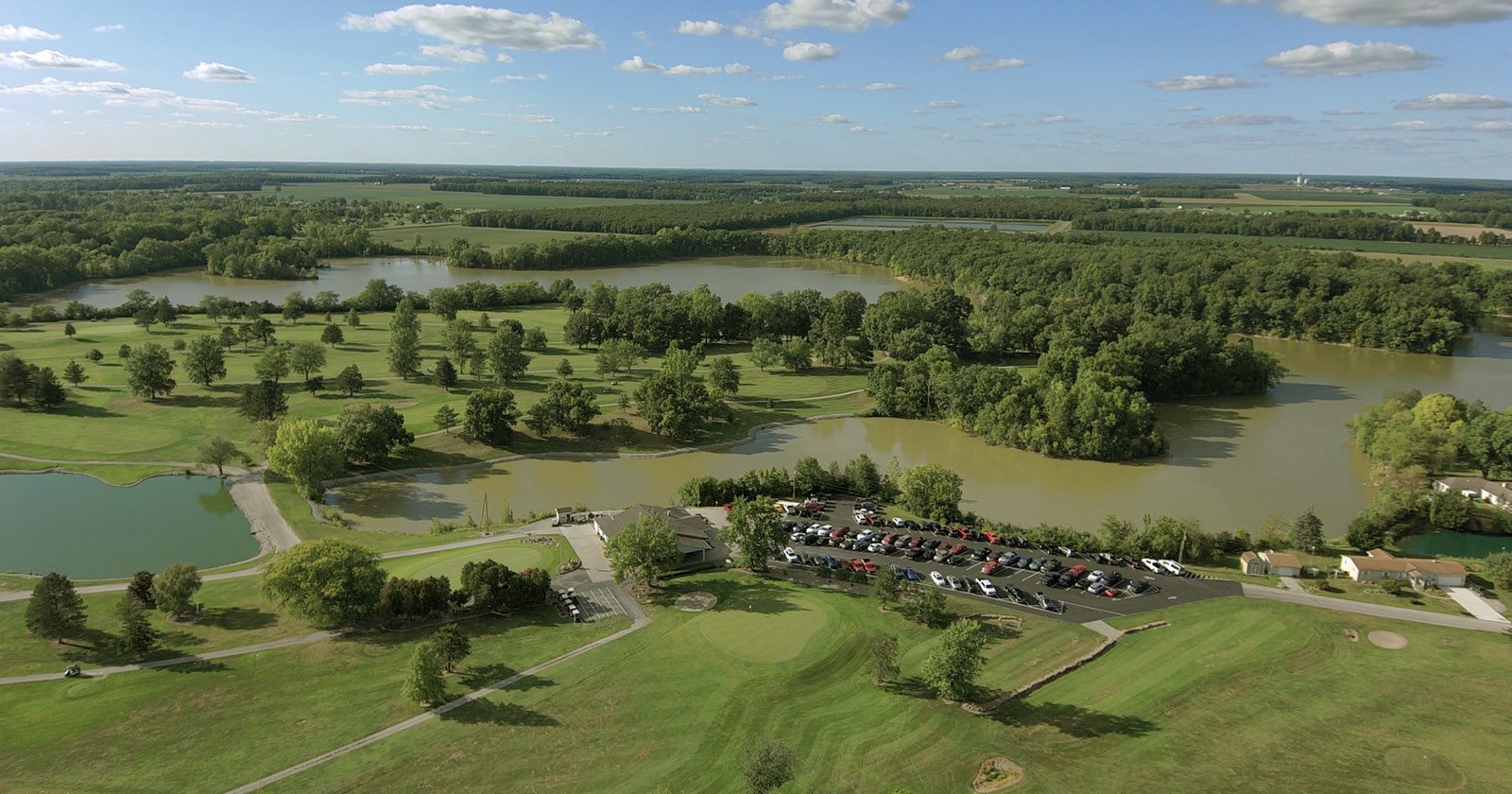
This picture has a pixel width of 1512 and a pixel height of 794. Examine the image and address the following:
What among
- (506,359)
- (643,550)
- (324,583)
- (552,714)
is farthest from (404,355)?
(552,714)

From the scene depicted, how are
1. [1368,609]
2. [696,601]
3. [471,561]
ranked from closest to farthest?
[1368,609] < [696,601] < [471,561]

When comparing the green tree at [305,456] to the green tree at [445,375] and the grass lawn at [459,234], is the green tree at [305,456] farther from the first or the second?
the grass lawn at [459,234]

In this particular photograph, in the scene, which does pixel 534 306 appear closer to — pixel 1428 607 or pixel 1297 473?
pixel 1297 473

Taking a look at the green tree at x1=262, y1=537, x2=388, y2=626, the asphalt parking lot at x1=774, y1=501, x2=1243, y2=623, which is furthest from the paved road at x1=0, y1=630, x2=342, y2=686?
the asphalt parking lot at x1=774, y1=501, x2=1243, y2=623

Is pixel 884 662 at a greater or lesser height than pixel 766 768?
lesser

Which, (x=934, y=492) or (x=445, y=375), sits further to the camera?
(x=445, y=375)

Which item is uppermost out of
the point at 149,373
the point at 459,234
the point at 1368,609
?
the point at 459,234

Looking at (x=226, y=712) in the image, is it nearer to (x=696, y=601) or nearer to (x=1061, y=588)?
(x=696, y=601)

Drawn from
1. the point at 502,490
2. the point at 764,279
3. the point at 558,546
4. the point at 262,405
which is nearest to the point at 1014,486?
the point at 558,546

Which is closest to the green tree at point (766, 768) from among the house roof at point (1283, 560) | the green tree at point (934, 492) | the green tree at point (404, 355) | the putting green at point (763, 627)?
the putting green at point (763, 627)
